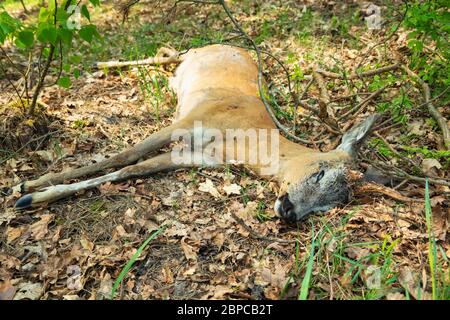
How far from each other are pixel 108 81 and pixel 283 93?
2.58 meters

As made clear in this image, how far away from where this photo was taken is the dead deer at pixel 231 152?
3.98 metres

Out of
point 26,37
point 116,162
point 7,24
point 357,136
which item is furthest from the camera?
point 116,162

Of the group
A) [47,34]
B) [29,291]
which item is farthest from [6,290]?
[47,34]

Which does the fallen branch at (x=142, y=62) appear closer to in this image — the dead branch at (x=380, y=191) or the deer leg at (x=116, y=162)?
the deer leg at (x=116, y=162)

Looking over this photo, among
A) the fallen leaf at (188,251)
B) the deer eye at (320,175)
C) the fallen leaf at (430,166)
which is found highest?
the fallen leaf at (430,166)

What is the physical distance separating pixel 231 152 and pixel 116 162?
1.23 metres

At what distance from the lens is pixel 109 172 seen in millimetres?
4590

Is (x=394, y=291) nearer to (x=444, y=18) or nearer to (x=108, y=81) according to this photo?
(x=444, y=18)

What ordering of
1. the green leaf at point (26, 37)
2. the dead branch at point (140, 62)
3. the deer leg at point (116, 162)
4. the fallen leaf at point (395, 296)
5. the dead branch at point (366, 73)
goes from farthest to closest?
the dead branch at point (140, 62)
the dead branch at point (366, 73)
the deer leg at point (116, 162)
the green leaf at point (26, 37)
the fallen leaf at point (395, 296)

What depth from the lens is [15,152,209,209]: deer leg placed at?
4016 millimetres

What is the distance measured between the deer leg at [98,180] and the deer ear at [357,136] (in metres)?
1.60

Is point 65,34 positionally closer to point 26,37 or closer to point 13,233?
point 26,37

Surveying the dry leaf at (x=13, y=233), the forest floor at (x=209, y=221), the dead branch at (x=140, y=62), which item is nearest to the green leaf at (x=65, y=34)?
the forest floor at (x=209, y=221)

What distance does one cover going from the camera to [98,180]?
432 cm
